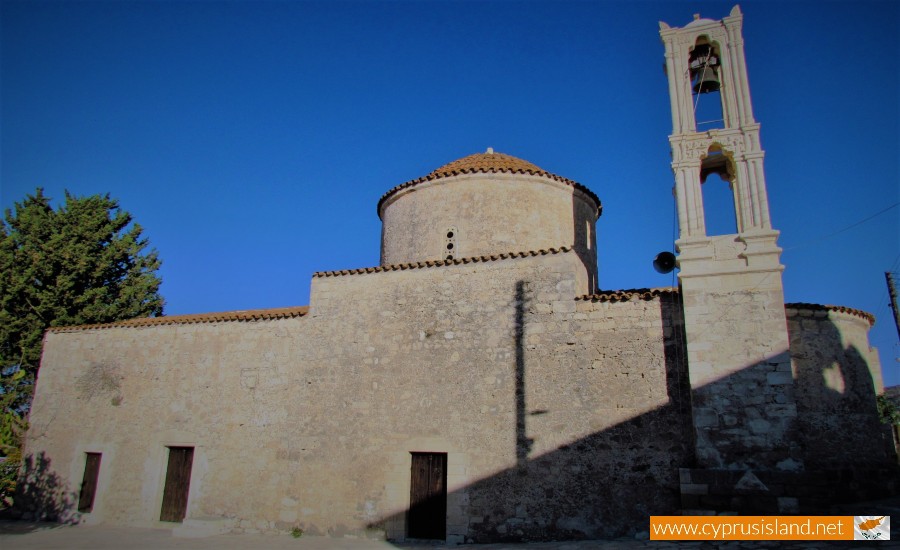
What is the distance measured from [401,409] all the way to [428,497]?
1620mm

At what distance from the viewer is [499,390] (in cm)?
999

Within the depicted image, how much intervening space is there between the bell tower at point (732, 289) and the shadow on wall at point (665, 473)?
0.04m

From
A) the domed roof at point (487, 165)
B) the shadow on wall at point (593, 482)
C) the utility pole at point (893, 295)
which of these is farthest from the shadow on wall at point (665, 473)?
the utility pole at point (893, 295)

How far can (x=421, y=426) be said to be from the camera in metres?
10.3

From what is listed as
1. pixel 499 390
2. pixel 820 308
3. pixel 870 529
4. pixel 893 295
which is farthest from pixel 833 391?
pixel 893 295

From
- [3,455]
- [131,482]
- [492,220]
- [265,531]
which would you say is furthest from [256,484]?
[3,455]

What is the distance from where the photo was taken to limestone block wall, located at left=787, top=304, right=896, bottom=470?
400 inches

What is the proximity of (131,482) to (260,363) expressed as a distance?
3.95 meters

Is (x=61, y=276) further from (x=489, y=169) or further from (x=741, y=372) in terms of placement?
(x=741, y=372)

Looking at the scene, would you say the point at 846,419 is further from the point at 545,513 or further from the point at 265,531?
the point at 265,531

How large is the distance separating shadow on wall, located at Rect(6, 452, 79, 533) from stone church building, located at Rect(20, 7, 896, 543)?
65mm

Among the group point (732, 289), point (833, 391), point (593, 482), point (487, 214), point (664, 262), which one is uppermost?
point (487, 214)

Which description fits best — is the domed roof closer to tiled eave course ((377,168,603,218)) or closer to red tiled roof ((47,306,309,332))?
tiled eave course ((377,168,603,218))

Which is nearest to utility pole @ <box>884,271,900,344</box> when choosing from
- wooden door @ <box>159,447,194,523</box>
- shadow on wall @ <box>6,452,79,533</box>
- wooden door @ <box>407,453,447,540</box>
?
wooden door @ <box>407,453,447,540</box>
